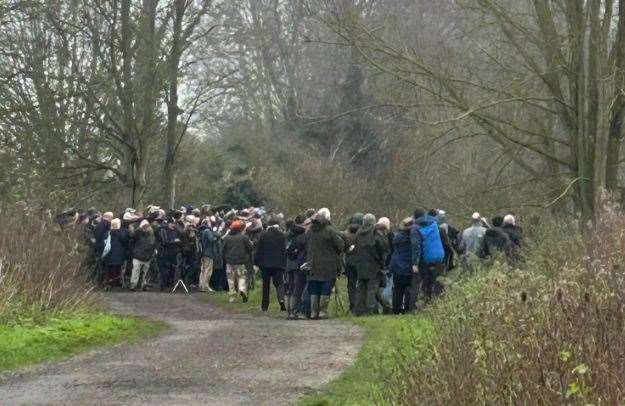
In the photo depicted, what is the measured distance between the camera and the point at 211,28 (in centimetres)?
3741

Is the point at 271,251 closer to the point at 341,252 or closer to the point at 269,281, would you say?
the point at 269,281

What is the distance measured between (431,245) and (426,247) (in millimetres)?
85

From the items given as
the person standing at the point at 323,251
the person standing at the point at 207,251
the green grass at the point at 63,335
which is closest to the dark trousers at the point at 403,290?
the person standing at the point at 323,251

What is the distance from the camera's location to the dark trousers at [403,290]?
21788 mm

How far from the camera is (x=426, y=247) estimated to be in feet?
69.3

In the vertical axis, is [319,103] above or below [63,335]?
above

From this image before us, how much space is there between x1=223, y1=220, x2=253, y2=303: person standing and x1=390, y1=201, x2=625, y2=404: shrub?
16.2m

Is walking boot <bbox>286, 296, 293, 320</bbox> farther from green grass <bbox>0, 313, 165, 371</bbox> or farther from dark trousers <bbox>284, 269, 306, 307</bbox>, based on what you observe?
green grass <bbox>0, 313, 165, 371</bbox>

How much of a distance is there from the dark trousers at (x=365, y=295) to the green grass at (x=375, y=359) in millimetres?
1080

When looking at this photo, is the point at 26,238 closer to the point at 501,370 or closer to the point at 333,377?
the point at 333,377

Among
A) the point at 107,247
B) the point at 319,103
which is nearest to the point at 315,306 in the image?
the point at 107,247

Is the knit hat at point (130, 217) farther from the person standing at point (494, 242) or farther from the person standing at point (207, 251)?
the person standing at point (494, 242)

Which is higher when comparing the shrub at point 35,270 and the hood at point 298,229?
the hood at point 298,229

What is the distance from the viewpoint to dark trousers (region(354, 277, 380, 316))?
22016 millimetres
